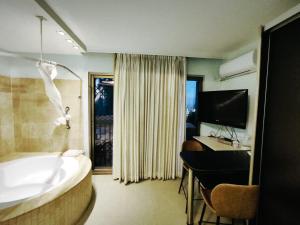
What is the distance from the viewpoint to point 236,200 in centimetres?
133

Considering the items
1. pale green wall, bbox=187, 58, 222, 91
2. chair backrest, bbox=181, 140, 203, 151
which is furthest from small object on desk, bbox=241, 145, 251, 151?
pale green wall, bbox=187, 58, 222, 91

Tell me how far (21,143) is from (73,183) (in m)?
1.76

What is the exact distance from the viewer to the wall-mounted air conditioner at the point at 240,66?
2.09 metres

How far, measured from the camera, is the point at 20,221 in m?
1.31

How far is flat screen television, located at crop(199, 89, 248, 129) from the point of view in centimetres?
220

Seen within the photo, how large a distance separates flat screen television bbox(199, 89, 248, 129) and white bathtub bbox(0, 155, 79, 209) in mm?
2383

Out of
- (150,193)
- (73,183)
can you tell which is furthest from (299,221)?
(73,183)

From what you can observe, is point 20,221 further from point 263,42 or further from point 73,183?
point 263,42

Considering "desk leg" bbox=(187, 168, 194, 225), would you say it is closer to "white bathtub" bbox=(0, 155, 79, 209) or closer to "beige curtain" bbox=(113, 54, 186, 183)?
"beige curtain" bbox=(113, 54, 186, 183)

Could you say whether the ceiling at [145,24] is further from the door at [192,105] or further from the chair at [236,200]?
the chair at [236,200]

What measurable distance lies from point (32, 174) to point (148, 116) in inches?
87.4

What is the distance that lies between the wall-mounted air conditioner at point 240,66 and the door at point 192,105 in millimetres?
485

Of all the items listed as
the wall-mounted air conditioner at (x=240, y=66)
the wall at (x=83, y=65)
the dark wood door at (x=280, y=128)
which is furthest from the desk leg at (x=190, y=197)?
the wall at (x=83, y=65)

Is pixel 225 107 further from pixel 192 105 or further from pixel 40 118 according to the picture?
pixel 40 118
